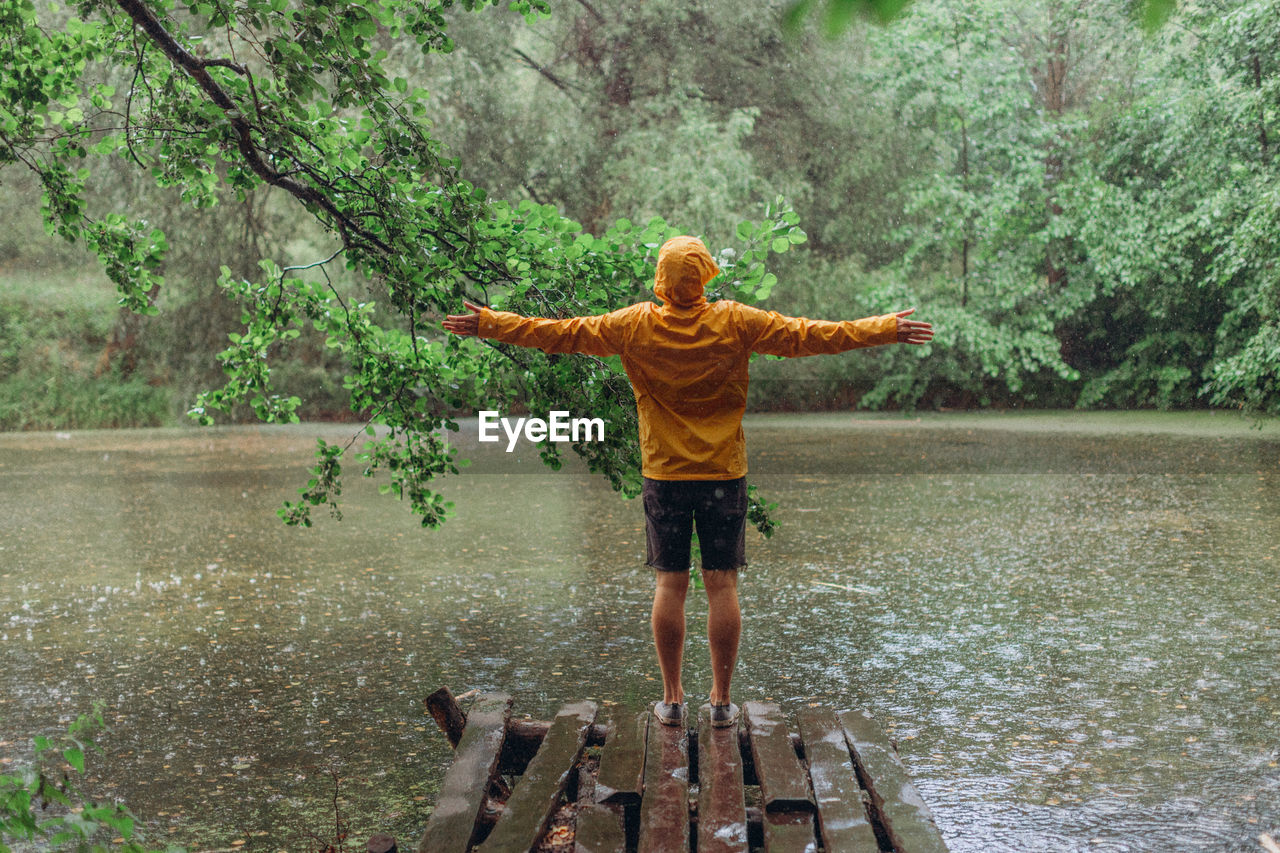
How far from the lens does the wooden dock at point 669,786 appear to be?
3107 millimetres

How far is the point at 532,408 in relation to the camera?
17.5 ft

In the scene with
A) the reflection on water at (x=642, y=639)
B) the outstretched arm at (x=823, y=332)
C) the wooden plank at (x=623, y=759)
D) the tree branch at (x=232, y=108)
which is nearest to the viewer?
the wooden plank at (x=623, y=759)

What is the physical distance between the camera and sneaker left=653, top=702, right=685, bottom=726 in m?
4.02

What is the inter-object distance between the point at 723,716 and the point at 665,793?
2.22ft

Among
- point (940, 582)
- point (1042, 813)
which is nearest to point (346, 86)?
point (1042, 813)

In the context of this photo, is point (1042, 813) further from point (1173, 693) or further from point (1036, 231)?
point (1036, 231)

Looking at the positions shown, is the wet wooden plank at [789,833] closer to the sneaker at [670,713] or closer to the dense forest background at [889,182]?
the sneaker at [670,713]

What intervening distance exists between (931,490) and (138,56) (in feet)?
30.9

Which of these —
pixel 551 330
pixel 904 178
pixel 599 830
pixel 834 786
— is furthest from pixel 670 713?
pixel 904 178

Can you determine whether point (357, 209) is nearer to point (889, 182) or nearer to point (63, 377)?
point (889, 182)

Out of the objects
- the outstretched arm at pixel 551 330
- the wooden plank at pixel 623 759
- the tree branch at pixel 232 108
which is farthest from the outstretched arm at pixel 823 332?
the tree branch at pixel 232 108

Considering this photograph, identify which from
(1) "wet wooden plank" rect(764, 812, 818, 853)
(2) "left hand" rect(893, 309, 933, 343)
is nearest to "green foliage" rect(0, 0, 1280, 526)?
(2) "left hand" rect(893, 309, 933, 343)

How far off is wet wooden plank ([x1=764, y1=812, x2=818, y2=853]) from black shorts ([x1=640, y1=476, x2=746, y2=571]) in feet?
3.18

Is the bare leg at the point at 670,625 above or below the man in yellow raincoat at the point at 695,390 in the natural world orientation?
below
